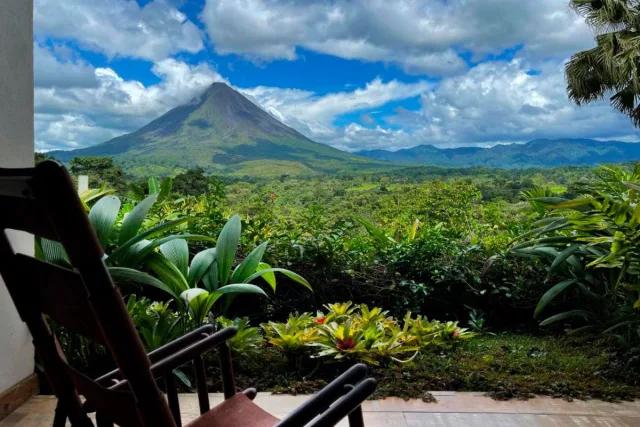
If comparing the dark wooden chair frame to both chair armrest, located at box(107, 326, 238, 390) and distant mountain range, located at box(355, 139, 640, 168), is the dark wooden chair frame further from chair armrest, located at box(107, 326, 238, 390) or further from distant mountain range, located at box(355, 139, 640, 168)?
distant mountain range, located at box(355, 139, 640, 168)

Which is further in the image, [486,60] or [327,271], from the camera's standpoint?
[486,60]

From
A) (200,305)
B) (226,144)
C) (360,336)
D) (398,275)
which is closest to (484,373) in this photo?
(360,336)

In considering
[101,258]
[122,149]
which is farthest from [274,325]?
[122,149]

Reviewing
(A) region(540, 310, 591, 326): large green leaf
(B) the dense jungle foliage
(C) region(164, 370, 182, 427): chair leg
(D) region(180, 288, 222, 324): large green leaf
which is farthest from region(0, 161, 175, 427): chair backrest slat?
(A) region(540, 310, 591, 326): large green leaf

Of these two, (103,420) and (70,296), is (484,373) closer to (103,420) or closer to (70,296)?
(103,420)

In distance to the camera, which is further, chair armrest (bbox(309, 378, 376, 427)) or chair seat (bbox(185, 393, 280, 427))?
chair seat (bbox(185, 393, 280, 427))

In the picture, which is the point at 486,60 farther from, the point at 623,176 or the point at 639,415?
the point at 639,415
